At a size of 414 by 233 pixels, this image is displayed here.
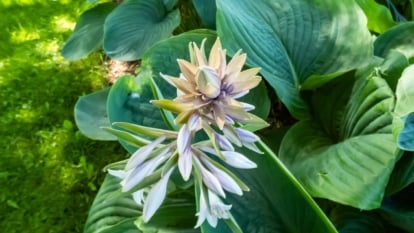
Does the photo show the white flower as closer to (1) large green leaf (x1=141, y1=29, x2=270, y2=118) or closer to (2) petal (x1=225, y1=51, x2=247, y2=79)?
(2) petal (x1=225, y1=51, x2=247, y2=79)

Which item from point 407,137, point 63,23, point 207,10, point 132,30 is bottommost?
point 63,23

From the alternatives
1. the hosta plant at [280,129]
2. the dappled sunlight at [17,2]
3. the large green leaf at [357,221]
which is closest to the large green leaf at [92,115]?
the hosta plant at [280,129]

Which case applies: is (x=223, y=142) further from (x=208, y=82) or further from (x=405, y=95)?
(x=405, y=95)

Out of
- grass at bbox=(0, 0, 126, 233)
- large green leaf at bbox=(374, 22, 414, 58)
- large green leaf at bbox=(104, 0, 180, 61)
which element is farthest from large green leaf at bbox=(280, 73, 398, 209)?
grass at bbox=(0, 0, 126, 233)

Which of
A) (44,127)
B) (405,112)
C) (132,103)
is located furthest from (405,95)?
(44,127)

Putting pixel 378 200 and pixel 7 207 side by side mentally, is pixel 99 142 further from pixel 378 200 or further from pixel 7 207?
pixel 378 200

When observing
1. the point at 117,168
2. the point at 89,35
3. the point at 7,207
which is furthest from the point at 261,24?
the point at 7,207
